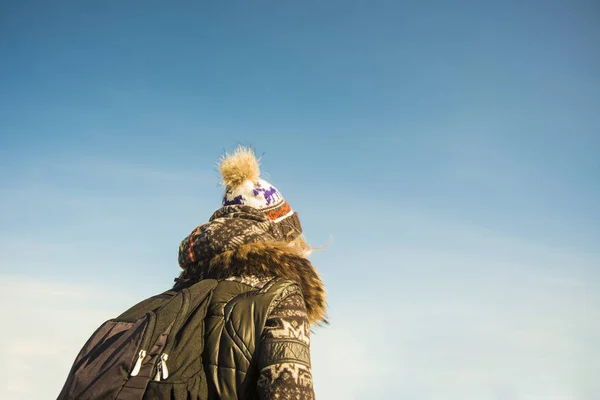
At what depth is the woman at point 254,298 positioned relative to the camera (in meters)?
2.67

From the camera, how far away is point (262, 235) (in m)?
3.32

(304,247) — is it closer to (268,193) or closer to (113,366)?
(268,193)

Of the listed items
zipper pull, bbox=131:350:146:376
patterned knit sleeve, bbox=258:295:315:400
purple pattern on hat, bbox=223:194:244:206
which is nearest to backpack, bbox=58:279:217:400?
zipper pull, bbox=131:350:146:376

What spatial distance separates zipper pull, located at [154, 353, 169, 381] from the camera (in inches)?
105

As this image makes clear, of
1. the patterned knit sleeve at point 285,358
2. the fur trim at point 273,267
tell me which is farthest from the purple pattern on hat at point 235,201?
the patterned knit sleeve at point 285,358

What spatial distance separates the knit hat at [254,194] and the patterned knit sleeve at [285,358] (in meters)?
1.05

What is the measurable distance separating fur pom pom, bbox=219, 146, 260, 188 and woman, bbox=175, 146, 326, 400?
69 millimetres

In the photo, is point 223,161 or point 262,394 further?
point 223,161

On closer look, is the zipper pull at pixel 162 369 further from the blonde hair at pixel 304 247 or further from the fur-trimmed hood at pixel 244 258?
the blonde hair at pixel 304 247

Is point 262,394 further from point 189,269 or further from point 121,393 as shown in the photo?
point 189,269

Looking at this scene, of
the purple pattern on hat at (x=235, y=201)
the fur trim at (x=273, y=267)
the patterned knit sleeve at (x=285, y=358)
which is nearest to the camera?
the patterned knit sleeve at (x=285, y=358)

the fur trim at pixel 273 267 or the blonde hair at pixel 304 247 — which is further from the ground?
the blonde hair at pixel 304 247

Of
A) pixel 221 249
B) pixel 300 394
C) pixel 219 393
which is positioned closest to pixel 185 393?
pixel 219 393

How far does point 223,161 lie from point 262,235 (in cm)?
112
